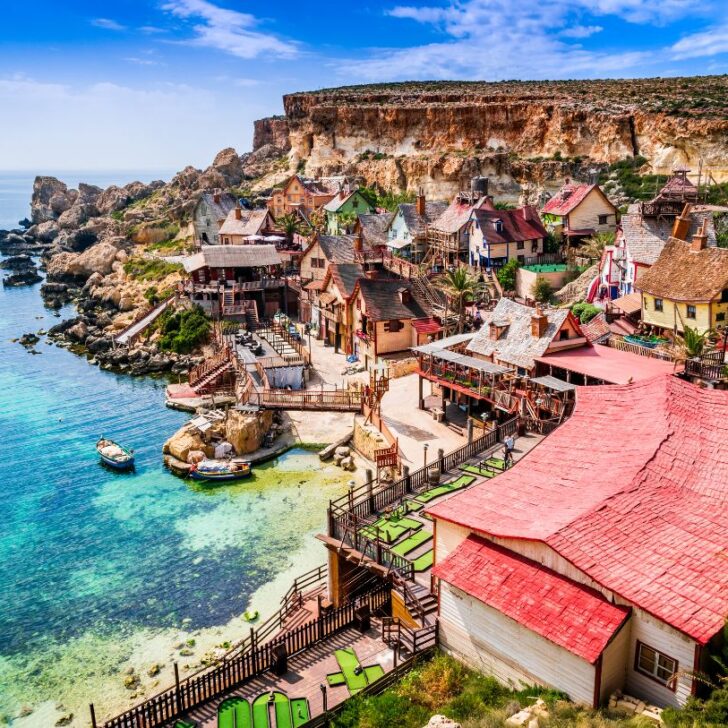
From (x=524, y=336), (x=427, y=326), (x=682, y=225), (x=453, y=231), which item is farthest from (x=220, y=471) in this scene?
(x=453, y=231)

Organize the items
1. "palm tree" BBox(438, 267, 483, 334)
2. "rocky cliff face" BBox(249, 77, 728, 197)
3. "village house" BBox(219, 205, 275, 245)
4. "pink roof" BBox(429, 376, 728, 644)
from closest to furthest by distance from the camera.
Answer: "pink roof" BBox(429, 376, 728, 644)
"palm tree" BBox(438, 267, 483, 334)
"rocky cliff face" BBox(249, 77, 728, 197)
"village house" BBox(219, 205, 275, 245)

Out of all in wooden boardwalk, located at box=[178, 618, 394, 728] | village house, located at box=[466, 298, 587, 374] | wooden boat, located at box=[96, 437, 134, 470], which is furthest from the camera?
wooden boat, located at box=[96, 437, 134, 470]

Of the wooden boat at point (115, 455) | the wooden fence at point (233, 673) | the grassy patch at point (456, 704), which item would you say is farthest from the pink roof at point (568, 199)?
the grassy patch at point (456, 704)

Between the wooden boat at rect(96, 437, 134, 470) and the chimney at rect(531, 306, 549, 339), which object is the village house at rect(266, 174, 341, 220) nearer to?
the wooden boat at rect(96, 437, 134, 470)

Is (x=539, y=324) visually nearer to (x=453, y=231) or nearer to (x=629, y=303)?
(x=629, y=303)

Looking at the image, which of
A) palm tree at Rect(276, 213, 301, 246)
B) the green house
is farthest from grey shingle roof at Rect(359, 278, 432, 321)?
the green house

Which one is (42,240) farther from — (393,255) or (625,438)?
→ (625,438)

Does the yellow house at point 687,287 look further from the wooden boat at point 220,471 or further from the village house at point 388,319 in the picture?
the wooden boat at point 220,471
